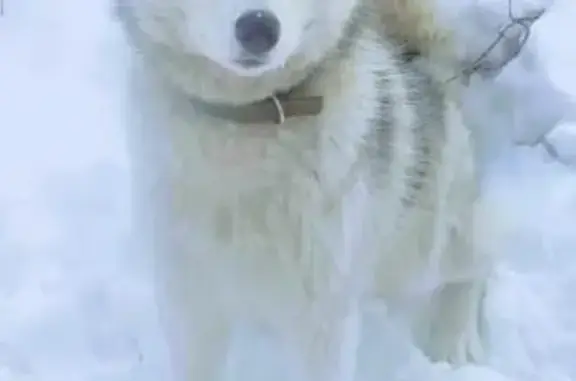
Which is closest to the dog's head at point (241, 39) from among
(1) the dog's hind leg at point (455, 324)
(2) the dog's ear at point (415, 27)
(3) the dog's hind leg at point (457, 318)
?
(2) the dog's ear at point (415, 27)

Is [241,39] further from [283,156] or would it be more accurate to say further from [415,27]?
[415,27]

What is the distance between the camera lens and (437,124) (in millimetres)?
1796

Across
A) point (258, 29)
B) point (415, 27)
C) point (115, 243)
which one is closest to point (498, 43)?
point (415, 27)

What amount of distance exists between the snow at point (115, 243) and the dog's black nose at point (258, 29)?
2.19ft

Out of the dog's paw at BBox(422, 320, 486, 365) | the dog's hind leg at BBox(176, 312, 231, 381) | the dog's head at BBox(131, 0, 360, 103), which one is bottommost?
the dog's paw at BBox(422, 320, 486, 365)

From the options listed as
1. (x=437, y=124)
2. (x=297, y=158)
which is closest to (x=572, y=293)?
(x=437, y=124)

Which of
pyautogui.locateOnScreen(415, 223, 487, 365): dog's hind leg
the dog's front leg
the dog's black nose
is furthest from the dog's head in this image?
pyautogui.locateOnScreen(415, 223, 487, 365): dog's hind leg

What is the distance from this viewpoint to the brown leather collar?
151cm

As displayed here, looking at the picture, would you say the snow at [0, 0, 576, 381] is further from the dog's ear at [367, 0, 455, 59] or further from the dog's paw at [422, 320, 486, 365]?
the dog's ear at [367, 0, 455, 59]

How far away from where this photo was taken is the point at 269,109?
151 cm

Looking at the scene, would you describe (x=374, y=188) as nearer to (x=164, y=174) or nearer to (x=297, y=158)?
(x=297, y=158)

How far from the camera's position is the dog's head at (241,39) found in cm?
134

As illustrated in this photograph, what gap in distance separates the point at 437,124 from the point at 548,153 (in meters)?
1.02

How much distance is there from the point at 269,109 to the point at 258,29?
0.20m
